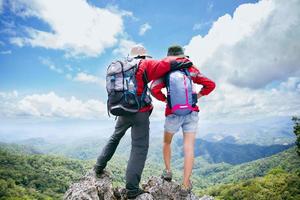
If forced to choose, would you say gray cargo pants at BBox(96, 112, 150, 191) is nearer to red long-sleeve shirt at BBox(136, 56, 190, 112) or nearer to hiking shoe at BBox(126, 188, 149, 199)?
hiking shoe at BBox(126, 188, 149, 199)

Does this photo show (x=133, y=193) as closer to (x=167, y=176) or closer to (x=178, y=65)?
(x=167, y=176)

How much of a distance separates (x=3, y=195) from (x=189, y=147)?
108256 mm

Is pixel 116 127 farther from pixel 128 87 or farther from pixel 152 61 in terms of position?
pixel 152 61

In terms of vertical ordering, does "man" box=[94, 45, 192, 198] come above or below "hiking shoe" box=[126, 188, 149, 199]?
above

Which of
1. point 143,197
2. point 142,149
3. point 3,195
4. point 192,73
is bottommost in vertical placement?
point 3,195

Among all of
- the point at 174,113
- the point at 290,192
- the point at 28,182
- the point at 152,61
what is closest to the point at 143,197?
the point at 174,113

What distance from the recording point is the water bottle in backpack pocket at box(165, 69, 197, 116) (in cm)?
650

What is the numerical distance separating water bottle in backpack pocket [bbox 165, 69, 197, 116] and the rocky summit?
206 cm

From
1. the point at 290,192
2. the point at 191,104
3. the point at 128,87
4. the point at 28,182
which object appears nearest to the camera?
the point at 128,87

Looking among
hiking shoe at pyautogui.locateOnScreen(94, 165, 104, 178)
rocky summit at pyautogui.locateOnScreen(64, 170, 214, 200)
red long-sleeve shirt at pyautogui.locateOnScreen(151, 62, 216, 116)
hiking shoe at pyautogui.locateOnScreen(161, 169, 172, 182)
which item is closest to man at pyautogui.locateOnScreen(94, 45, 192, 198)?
red long-sleeve shirt at pyautogui.locateOnScreen(151, 62, 216, 116)

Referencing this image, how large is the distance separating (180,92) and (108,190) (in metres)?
2.77

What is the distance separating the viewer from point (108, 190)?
6.72 metres

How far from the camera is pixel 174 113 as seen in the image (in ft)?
22.0

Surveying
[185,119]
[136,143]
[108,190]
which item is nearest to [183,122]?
[185,119]
